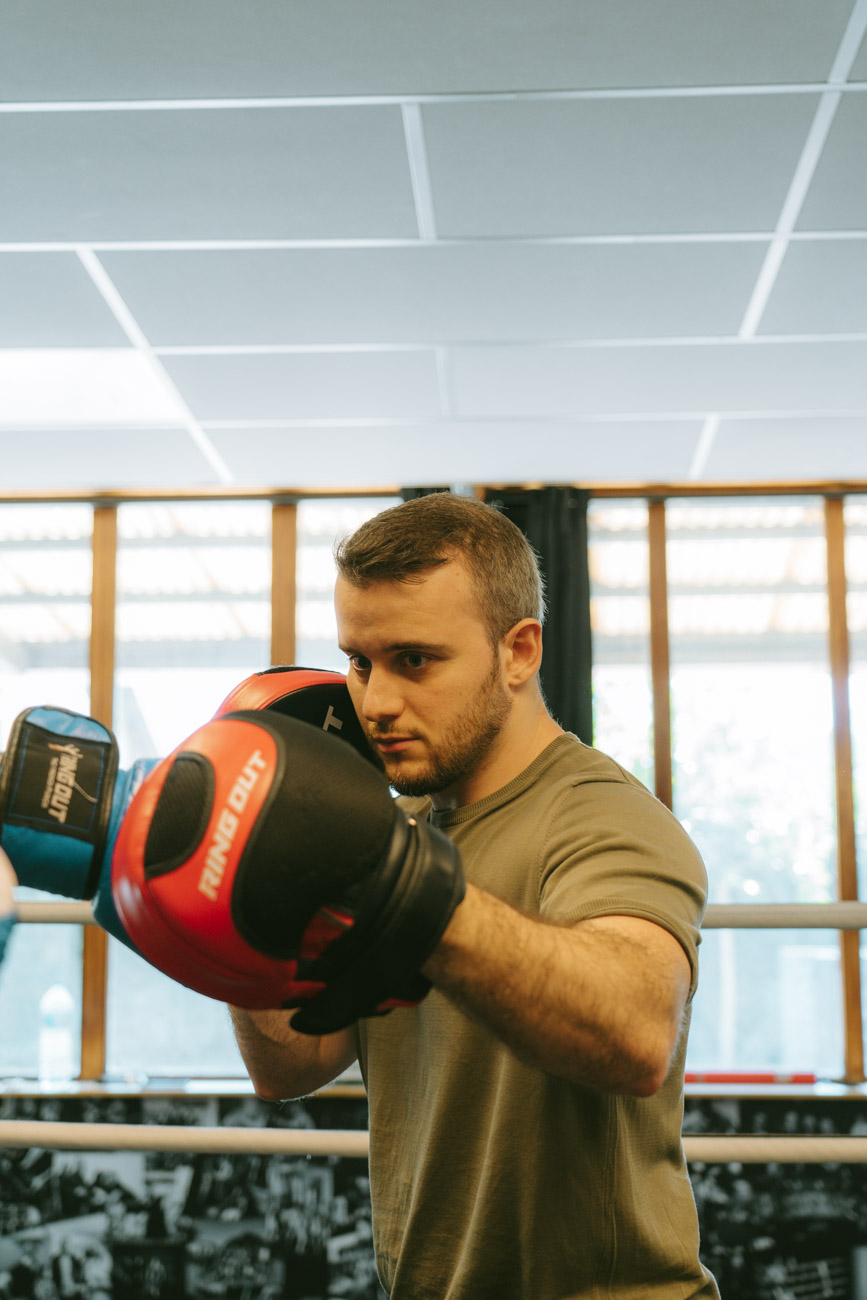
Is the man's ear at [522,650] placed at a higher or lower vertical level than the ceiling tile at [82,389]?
lower

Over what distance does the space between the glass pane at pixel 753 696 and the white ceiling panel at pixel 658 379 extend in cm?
76

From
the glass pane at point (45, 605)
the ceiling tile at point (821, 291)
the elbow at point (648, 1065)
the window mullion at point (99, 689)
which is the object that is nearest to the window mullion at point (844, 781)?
the ceiling tile at point (821, 291)

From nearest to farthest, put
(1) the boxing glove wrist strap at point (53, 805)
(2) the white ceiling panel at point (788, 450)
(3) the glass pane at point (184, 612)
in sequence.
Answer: (1) the boxing glove wrist strap at point (53, 805), (2) the white ceiling panel at point (788, 450), (3) the glass pane at point (184, 612)

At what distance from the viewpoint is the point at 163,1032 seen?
12.3 ft

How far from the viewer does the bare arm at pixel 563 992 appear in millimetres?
665

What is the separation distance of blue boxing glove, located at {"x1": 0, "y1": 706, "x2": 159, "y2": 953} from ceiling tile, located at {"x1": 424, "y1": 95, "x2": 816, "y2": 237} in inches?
62.1

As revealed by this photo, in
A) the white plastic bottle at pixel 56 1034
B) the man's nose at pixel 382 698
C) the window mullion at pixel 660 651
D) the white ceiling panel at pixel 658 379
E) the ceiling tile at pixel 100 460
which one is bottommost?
the white plastic bottle at pixel 56 1034

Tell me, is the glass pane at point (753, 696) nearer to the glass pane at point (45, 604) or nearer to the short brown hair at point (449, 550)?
the glass pane at point (45, 604)

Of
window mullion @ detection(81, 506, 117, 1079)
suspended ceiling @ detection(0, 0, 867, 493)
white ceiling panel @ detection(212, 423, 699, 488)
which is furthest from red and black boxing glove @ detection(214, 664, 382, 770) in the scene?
window mullion @ detection(81, 506, 117, 1079)

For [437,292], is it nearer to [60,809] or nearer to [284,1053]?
[284,1053]

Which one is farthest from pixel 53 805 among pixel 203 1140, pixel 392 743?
pixel 203 1140

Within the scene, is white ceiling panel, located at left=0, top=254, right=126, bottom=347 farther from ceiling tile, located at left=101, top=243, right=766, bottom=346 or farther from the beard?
the beard

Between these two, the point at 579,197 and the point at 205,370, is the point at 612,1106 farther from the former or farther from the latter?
the point at 205,370

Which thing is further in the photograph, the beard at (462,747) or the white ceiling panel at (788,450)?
the white ceiling panel at (788,450)
